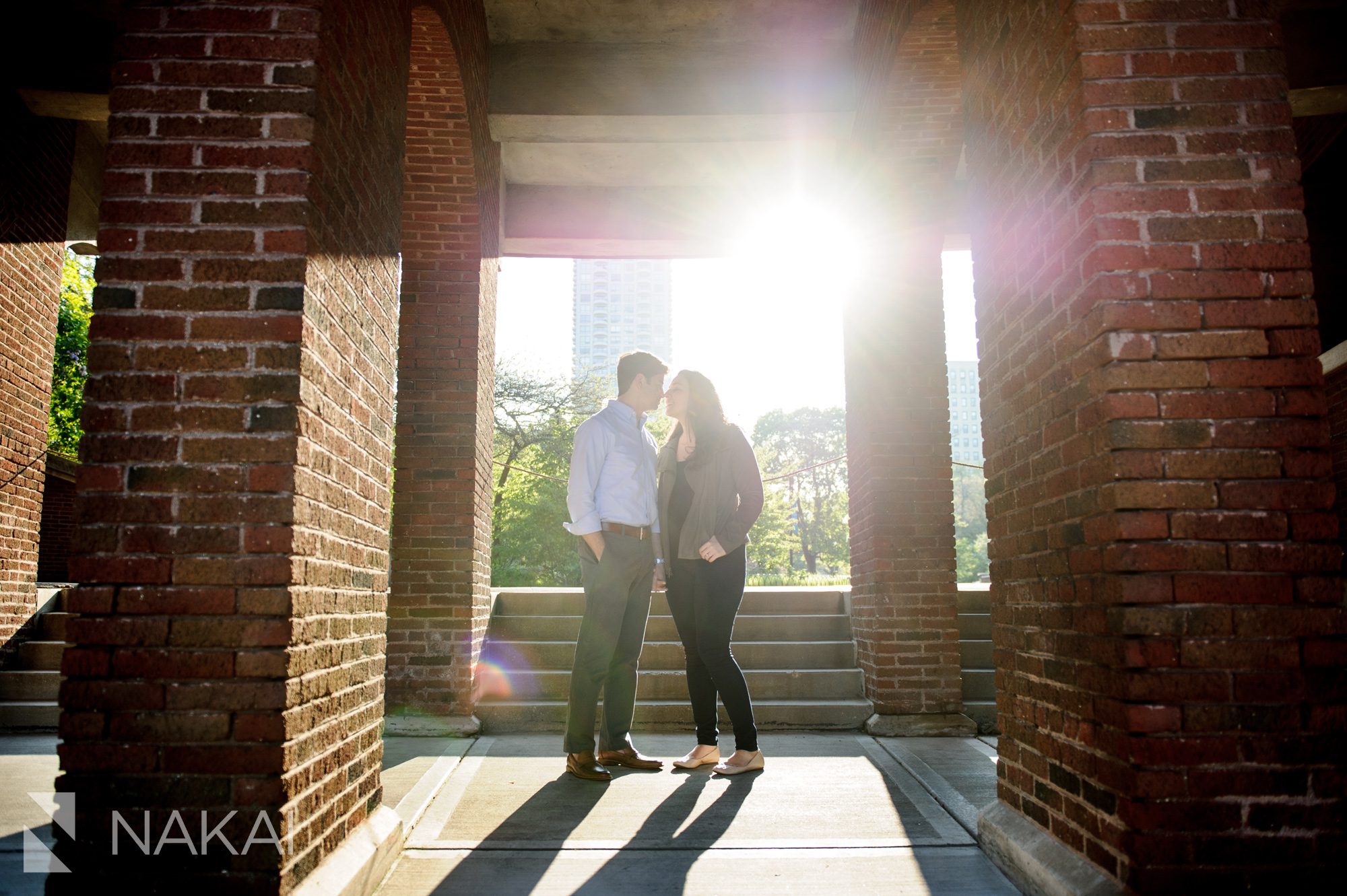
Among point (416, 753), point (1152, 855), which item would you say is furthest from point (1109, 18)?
point (416, 753)

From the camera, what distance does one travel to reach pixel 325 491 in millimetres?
2439

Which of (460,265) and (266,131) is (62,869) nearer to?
(266,131)

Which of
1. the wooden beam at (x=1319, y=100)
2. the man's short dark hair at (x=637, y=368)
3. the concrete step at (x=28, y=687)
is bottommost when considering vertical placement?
the concrete step at (x=28, y=687)

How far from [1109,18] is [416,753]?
440 centimetres

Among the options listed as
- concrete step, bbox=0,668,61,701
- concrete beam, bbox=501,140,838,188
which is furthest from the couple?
concrete step, bbox=0,668,61,701

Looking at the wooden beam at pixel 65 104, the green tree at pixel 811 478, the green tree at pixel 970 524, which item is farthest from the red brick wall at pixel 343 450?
the green tree at pixel 970 524

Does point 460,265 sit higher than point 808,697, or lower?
higher

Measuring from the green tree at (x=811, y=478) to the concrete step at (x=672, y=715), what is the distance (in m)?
32.8

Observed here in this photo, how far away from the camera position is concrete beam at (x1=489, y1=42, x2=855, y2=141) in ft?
21.5

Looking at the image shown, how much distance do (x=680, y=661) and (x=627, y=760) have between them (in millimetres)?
1803

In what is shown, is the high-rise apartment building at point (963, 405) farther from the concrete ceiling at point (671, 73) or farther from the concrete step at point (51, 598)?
the concrete step at point (51, 598)

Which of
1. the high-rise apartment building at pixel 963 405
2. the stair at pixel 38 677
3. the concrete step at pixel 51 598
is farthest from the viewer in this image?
the high-rise apartment building at pixel 963 405

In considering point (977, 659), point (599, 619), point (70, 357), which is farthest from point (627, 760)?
point (70, 357)

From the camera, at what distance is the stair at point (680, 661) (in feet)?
18.1
